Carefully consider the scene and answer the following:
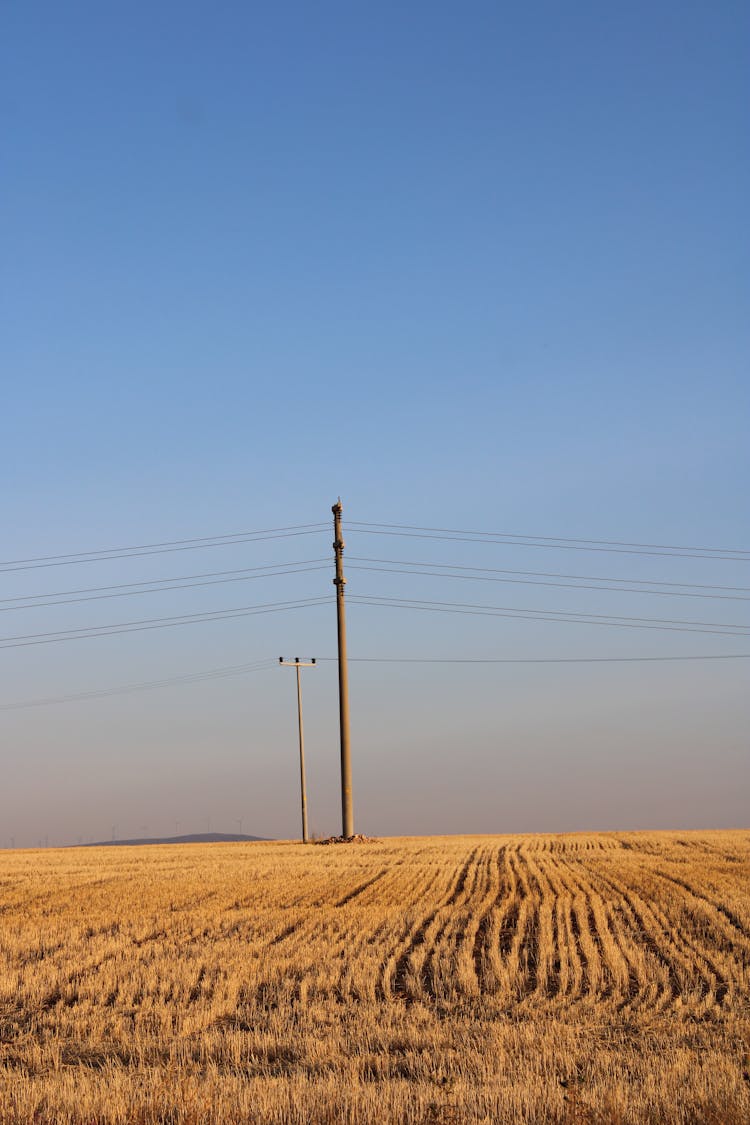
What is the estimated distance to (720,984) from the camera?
48.7 feet

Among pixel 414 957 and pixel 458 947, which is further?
pixel 458 947

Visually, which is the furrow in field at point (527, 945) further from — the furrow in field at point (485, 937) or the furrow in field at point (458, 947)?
the furrow in field at point (458, 947)

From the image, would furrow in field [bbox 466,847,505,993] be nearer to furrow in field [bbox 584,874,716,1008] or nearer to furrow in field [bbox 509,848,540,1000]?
furrow in field [bbox 509,848,540,1000]

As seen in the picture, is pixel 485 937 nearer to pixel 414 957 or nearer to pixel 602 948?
pixel 602 948

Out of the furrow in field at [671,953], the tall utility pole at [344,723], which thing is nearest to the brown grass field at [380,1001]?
the furrow in field at [671,953]

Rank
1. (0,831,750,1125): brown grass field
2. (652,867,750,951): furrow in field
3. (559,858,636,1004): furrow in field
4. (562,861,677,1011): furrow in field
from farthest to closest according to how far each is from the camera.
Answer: (652,867,750,951): furrow in field → (559,858,636,1004): furrow in field → (562,861,677,1011): furrow in field → (0,831,750,1125): brown grass field

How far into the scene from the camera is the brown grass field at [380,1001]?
9047mm

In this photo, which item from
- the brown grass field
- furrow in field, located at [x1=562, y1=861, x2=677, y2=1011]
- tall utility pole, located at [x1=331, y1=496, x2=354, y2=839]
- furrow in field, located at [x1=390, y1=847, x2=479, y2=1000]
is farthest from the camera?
tall utility pole, located at [x1=331, y1=496, x2=354, y2=839]

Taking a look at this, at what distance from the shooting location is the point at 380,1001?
46.9 feet

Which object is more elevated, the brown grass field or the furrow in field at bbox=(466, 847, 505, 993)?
the brown grass field

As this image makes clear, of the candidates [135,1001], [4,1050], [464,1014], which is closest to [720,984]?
[464,1014]

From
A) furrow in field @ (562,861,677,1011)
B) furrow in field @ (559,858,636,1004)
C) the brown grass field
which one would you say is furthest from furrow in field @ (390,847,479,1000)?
furrow in field @ (562,861,677,1011)

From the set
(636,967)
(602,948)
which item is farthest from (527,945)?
(636,967)

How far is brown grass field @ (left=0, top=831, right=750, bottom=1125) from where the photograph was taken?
9.05 metres
